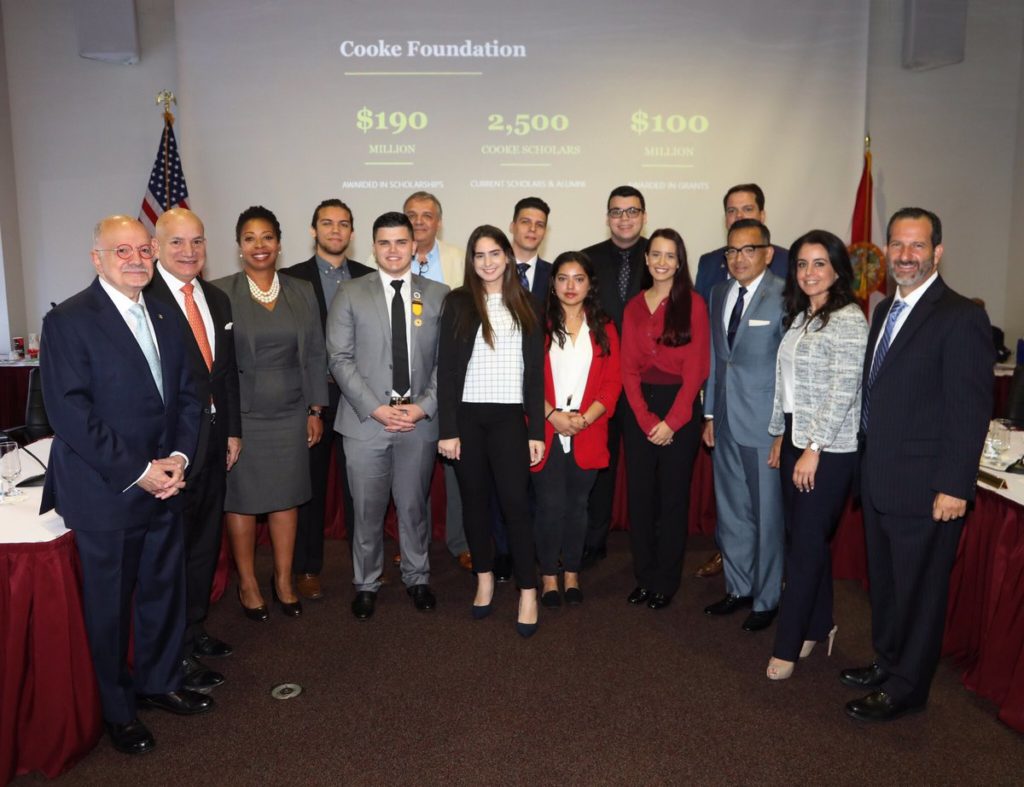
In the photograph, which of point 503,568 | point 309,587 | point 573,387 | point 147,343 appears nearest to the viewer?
point 147,343

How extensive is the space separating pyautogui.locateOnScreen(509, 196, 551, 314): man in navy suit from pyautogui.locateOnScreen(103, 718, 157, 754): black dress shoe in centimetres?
256

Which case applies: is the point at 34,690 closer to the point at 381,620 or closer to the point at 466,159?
the point at 381,620

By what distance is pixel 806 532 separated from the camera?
2.89m

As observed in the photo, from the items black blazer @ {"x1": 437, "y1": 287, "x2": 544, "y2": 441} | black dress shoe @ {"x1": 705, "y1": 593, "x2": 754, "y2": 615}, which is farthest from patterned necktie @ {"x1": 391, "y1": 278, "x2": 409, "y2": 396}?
black dress shoe @ {"x1": 705, "y1": 593, "x2": 754, "y2": 615}

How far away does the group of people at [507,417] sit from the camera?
2451mm

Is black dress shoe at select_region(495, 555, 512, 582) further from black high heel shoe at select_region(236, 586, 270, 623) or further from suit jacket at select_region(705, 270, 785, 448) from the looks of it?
suit jacket at select_region(705, 270, 785, 448)

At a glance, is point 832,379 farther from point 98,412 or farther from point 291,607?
point 291,607

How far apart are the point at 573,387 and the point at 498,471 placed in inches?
21.1

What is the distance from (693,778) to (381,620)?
1688 mm

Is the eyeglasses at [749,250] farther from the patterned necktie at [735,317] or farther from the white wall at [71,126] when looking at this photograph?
the white wall at [71,126]

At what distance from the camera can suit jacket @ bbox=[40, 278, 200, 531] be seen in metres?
2.28

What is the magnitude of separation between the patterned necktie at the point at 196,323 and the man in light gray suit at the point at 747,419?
2.22 metres

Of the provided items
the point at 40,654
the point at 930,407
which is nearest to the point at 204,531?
the point at 40,654

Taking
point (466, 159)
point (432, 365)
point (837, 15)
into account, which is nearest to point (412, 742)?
point (432, 365)
